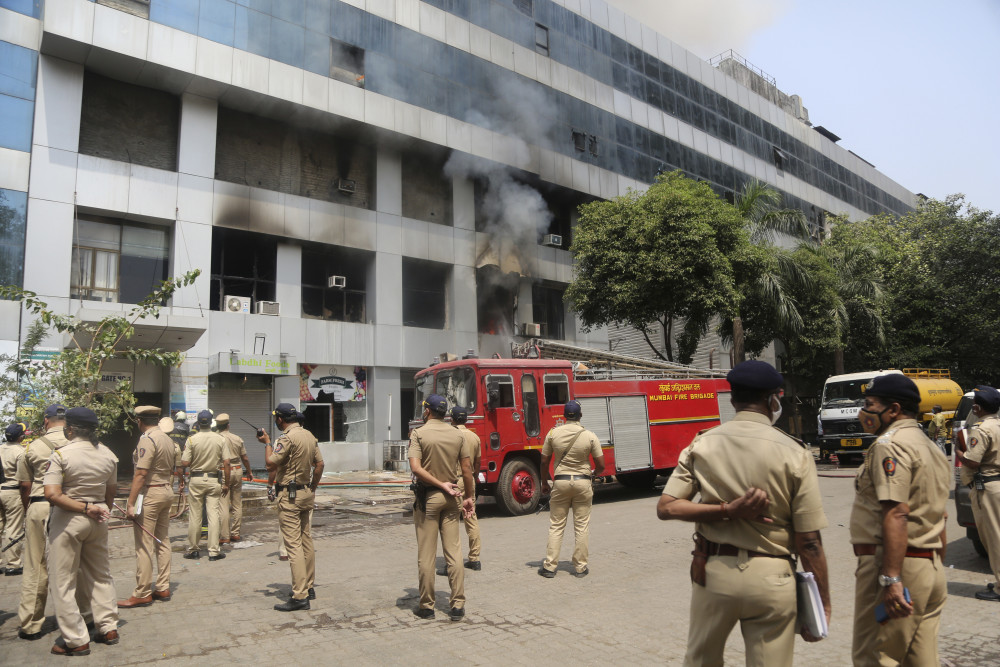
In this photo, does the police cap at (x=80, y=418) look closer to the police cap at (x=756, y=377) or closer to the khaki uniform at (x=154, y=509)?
the khaki uniform at (x=154, y=509)

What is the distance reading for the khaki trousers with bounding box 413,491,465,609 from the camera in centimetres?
545

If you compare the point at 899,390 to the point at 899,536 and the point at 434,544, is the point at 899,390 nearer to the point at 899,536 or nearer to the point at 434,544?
the point at 899,536

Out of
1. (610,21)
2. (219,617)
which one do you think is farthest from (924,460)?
(610,21)

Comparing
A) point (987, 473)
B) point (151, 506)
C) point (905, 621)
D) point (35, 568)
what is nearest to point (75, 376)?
point (151, 506)

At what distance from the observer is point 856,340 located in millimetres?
29578

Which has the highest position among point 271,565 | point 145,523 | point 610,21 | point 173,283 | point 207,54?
point 610,21

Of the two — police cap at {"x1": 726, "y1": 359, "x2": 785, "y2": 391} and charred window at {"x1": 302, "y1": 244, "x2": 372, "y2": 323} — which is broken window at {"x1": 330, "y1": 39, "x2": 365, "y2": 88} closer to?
charred window at {"x1": 302, "y1": 244, "x2": 372, "y2": 323}

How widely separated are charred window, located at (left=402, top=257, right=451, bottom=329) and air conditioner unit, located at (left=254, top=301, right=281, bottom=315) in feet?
14.2

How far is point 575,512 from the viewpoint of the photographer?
23.6ft

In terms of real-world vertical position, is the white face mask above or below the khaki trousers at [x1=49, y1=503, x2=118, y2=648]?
above

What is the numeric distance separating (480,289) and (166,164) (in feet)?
33.7

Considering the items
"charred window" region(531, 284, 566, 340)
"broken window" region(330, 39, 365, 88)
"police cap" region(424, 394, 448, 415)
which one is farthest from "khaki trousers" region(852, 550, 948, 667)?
"charred window" region(531, 284, 566, 340)

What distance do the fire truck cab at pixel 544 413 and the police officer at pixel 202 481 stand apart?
3608mm

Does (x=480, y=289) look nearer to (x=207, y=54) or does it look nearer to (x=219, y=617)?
(x=207, y=54)
